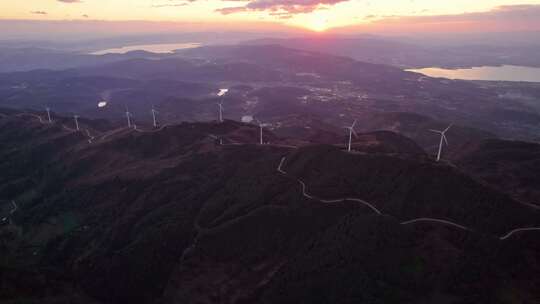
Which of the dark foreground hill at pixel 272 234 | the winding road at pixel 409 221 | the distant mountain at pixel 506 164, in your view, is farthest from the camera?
the distant mountain at pixel 506 164

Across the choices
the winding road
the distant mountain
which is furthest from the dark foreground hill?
the distant mountain

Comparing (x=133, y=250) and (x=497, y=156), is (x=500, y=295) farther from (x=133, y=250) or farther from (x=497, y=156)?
(x=497, y=156)

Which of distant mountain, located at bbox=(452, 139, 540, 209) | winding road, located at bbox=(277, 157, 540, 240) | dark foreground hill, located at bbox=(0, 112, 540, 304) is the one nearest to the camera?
dark foreground hill, located at bbox=(0, 112, 540, 304)

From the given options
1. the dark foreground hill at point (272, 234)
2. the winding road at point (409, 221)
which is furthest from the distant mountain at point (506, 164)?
A: the dark foreground hill at point (272, 234)

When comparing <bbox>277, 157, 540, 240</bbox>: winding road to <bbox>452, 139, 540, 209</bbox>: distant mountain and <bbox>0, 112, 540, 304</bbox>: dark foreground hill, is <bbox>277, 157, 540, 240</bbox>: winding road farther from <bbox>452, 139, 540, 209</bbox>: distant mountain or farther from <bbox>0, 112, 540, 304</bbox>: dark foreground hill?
<bbox>452, 139, 540, 209</bbox>: distant mountain

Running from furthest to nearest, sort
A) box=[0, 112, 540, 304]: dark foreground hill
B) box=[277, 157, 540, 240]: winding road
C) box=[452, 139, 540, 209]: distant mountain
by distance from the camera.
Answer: box=[452, 139, 540, 209]: distant mountain < box=[277, 157, 540, 240]: winding road < box=[0, 112, 540, 304]: dark foreground hill

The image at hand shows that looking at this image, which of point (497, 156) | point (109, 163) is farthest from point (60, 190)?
point (497, 156)

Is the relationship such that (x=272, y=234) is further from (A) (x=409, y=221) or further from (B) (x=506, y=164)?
(B) (x=506, y=164)

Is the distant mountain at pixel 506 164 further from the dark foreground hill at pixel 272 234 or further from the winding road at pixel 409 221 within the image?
the dark foreground hill at pixel 272 234
